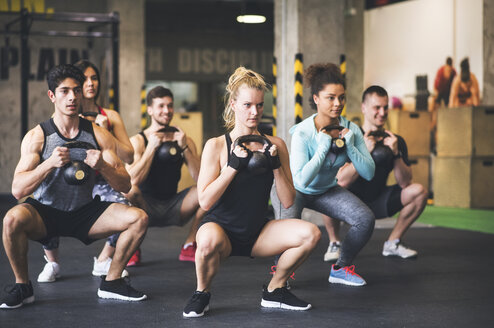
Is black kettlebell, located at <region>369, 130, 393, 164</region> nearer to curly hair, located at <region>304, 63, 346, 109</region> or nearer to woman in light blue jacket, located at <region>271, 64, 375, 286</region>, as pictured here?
woman in light blue jacket, located at <region>271, 64, 375, 286</region>

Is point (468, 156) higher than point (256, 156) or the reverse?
the reverse

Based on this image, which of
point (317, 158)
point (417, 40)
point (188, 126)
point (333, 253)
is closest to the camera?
point (317, 158)

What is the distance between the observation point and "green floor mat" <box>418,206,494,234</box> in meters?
6.87

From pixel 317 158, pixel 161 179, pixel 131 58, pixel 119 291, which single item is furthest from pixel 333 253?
pixel 131 58

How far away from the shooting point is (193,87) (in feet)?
53.6

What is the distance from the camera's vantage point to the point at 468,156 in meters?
8.59

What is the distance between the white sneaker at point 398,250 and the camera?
191 inches

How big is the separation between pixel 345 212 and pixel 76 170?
5.39ft

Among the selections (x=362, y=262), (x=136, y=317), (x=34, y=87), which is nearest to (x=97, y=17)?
(x=34, y=87)

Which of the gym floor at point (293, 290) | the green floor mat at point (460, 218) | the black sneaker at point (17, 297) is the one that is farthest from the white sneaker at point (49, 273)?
the green floor mat at point (460, 218)

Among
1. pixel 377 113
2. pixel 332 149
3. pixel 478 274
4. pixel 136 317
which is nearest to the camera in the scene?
pixel 136 317

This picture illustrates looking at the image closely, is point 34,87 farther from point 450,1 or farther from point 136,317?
point 136,317

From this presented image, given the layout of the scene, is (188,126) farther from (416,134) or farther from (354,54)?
(354,54)

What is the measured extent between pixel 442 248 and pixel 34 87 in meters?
7.92
